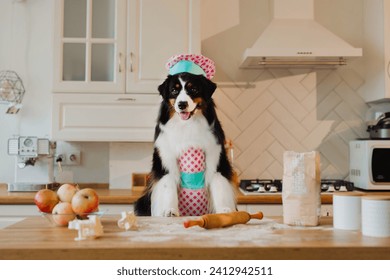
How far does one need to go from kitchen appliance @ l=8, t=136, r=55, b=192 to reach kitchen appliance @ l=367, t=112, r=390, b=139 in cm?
205

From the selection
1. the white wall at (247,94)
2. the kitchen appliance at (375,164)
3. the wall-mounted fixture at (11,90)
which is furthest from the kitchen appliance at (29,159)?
the kitchen appliance at (375,164)

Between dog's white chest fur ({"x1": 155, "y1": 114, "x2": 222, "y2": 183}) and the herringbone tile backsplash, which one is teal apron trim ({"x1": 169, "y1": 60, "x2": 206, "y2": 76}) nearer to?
dog's white chest fur ({"x1": 155, "y1": 114, "x2": 222, "y2": 183})

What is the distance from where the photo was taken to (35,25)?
287 centimetres

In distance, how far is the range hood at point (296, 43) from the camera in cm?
244

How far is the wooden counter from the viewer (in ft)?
3.09

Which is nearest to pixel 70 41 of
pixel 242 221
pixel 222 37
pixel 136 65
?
pixel 136 65

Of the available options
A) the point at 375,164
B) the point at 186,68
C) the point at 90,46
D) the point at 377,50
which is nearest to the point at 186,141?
the point at 186,68

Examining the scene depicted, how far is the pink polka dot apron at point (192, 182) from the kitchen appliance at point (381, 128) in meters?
1.41

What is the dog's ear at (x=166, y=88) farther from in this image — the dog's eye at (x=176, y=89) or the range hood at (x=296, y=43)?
the range hood at (x=296, y=43)

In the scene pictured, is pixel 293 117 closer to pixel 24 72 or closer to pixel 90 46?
pixel 90 46

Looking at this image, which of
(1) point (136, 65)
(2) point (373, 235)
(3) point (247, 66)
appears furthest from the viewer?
(3) point (247, 66)

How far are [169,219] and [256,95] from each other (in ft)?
5.61

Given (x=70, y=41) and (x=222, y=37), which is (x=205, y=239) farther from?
(x=222, y=37)

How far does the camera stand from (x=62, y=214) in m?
1.22
